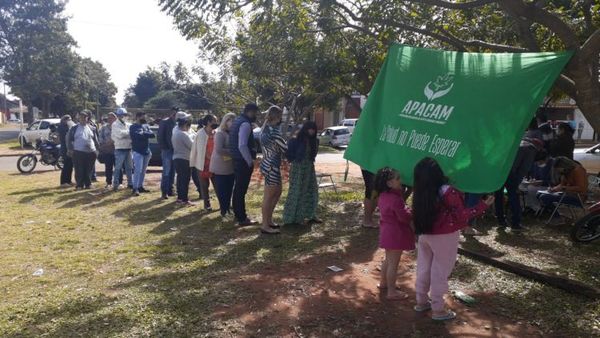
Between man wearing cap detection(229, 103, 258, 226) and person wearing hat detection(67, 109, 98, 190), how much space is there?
4.92m

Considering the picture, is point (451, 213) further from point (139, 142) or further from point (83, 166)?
point (83, 166)

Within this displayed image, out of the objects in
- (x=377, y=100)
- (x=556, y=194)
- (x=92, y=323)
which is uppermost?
(x=377, y=100)

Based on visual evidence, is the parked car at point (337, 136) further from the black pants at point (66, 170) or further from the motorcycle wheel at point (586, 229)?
the motorcycle wheel at point (586, 229)

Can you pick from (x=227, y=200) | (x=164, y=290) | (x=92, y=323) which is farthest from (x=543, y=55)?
(x=227, y=200)

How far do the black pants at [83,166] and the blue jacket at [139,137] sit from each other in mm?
1482

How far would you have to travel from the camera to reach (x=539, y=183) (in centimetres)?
862

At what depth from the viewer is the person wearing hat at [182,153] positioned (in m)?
9.35

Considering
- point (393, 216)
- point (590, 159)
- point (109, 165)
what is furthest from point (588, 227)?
point (109, 165)

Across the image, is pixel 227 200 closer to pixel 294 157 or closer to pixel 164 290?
pixel 294 157

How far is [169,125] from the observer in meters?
9.88

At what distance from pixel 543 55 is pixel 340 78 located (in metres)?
5.62

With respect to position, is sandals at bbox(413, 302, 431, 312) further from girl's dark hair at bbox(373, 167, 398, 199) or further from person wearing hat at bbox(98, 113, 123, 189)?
person wearing hat at bbox(98, 113, 123, 189)

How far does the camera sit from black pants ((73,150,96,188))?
11.1 metres

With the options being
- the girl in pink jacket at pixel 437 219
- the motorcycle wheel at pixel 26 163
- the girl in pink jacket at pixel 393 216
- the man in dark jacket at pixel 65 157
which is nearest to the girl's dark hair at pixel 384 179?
the girl in pink jacket at pixel 393 216
